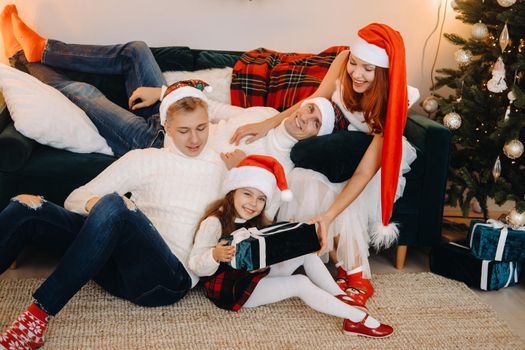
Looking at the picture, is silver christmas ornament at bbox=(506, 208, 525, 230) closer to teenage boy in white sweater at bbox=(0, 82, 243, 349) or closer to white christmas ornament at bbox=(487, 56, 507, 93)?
white christmas ornament at bbox=(487, 56, 507, 93)

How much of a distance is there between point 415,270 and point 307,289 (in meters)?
0.83

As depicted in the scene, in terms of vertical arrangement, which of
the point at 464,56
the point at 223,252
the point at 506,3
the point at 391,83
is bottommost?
the point at 223,252

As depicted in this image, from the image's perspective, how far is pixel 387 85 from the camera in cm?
237

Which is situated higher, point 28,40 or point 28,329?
point 28,40

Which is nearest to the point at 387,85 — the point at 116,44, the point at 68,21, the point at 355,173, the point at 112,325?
the point at 355,173

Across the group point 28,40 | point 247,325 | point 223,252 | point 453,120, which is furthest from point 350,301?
point 28,40

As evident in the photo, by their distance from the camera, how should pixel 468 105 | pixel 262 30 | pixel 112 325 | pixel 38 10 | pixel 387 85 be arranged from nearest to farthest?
pixel 112 325, pixel 387 85, pixel 468 105, pixel 38 10, pixel 262 30

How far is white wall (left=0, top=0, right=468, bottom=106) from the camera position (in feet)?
10.7

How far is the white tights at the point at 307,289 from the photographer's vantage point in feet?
6.86

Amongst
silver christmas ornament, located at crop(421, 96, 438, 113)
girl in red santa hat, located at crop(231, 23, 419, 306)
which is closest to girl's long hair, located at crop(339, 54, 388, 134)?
girl in red santa hat, located at crop(231, 23, 419, 306)

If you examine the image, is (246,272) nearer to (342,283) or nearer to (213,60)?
(342,283)

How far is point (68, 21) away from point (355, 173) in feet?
6.12

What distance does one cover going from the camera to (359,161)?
7.85 ft

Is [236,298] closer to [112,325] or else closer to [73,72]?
[112,325]
